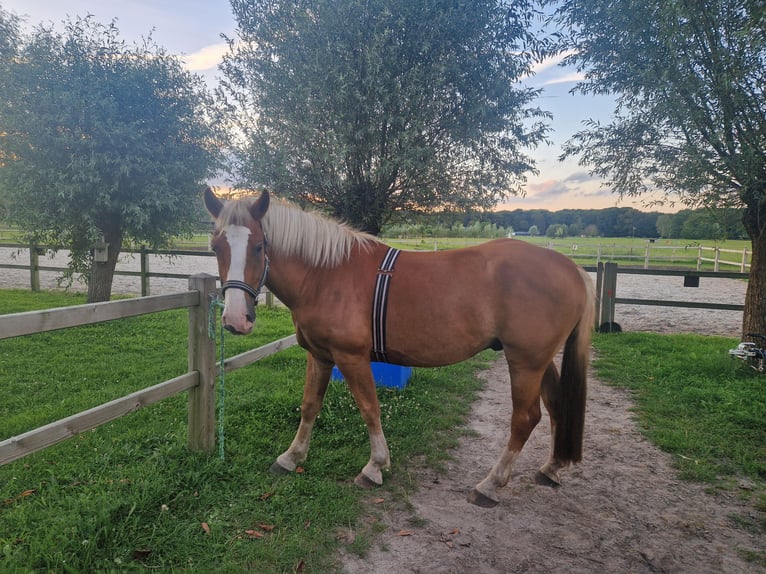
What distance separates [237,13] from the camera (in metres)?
4.29

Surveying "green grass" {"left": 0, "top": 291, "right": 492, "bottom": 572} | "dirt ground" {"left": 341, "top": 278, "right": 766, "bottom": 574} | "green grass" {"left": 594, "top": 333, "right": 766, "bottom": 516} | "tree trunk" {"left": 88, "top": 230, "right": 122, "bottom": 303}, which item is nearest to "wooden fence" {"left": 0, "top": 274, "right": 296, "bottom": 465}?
"green grass" {"left": 0, "top": 291, "right": 492, "bottom": 572}

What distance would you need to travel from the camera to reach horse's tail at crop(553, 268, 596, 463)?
324 centimetres

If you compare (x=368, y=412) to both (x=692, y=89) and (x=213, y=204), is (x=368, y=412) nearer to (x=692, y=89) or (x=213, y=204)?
(x=213, y=204)

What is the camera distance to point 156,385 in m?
3.12

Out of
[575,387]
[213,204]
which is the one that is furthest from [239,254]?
[575,387]

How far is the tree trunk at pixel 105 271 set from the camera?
9.04 m

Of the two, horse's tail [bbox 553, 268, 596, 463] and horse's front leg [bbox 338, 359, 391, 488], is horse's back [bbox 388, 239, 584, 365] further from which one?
horse's front leg [bbox 338, 359, 391, 488]

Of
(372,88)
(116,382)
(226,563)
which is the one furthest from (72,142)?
(226,563)

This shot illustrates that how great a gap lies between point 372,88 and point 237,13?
1710mm

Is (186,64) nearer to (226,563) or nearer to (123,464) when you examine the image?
(123,464)

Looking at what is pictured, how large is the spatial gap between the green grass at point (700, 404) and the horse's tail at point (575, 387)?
1.03 metres

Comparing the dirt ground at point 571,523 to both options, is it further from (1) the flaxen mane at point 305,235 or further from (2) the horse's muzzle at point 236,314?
(1) the flaxen mane at point 305,235

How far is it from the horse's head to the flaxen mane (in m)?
0.10

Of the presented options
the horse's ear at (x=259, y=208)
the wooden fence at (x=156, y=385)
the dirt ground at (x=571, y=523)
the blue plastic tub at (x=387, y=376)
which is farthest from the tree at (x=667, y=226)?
the wooden fence at (x=156, y=385)
